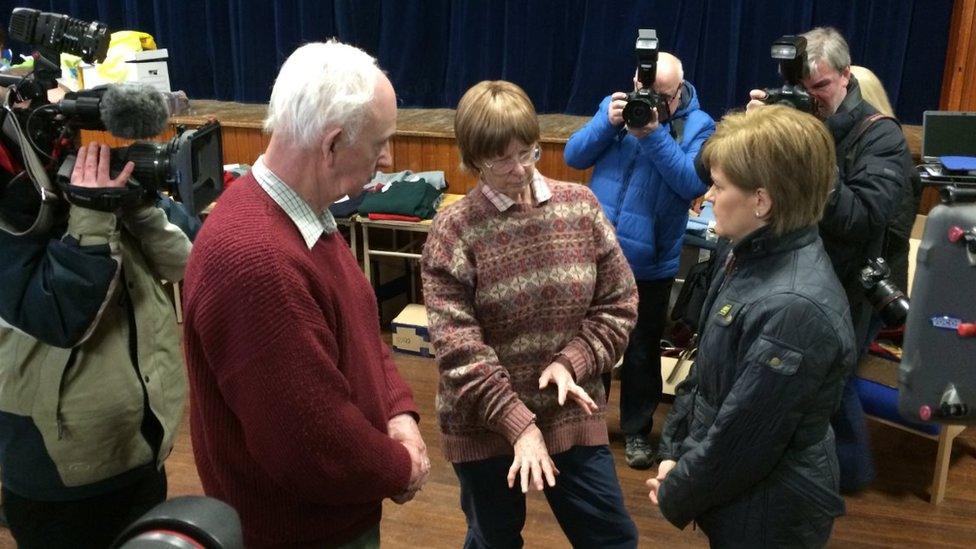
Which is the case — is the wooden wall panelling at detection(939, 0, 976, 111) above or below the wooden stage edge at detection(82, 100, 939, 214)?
above

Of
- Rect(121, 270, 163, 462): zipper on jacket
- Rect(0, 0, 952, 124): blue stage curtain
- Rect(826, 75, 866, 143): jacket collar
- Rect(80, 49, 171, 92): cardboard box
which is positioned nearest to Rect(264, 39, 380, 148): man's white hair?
Rect(121, 270, 163, 462): zipper on jacket

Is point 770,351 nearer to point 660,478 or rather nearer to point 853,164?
point 660,478

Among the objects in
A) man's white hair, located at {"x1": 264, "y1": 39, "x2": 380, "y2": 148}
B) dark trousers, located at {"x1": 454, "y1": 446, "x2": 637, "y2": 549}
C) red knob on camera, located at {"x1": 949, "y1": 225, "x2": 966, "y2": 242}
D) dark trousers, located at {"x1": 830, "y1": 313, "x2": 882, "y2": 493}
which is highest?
man's white hair, located at {"x1": 264, "y1": 39, "x2": 380, "y2": 148}

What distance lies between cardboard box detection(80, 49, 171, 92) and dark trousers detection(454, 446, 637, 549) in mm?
2996

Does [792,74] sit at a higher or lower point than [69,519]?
higher

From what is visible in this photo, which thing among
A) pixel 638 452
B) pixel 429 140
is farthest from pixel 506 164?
pixel 429 140

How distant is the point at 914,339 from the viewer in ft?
3.68

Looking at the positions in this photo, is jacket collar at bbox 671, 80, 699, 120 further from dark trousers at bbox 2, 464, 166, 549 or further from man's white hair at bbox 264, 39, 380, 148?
dark trousers at bbox 2, 464, 166, 549

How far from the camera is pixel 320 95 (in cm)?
112

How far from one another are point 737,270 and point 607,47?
9.85ft

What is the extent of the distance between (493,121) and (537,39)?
9.51ft

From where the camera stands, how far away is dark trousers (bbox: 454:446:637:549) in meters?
1.74

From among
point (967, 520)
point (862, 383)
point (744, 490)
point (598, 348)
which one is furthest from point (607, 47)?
point (744, 490)

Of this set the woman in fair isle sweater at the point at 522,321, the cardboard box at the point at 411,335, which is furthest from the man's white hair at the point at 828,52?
the cardboard box at the point at 411,335
